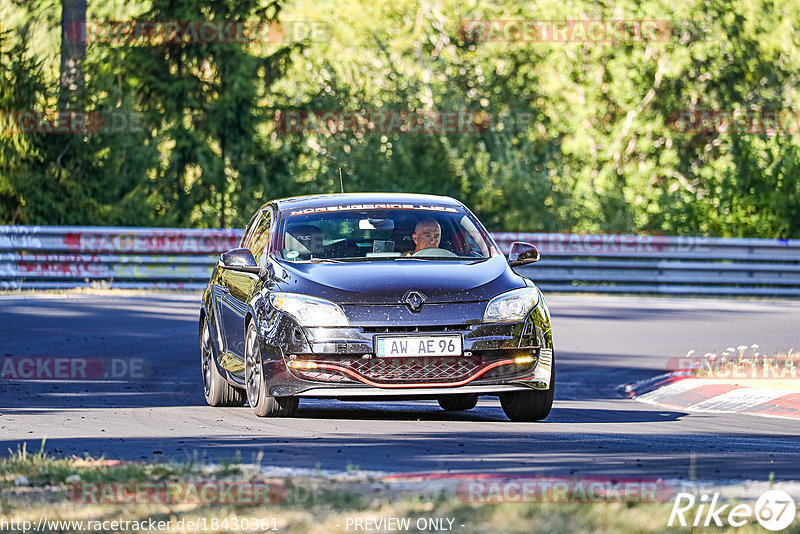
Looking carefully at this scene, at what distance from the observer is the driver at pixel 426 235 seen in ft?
35.1

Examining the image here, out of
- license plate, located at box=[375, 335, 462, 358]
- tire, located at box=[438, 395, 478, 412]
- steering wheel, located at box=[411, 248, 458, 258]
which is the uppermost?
steering wheel, located at box=[411, 248, 458, 258]

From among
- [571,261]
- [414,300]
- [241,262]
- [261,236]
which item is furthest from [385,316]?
[571,261]

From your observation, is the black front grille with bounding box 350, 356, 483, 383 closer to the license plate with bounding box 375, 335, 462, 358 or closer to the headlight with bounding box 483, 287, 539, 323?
the license plate with bounding box 375, 335, 462, 358

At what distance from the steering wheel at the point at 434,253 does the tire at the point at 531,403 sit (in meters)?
1.10

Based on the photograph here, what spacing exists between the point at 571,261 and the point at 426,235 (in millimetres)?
16411

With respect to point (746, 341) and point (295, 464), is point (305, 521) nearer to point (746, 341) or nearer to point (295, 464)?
point (295, 464)

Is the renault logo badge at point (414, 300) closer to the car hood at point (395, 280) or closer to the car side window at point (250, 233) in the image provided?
the car hood at point (395, 280)

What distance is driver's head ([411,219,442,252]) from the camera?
1073 centimetres

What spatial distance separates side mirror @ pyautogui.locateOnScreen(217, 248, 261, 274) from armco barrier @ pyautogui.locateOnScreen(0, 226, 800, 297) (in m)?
14.2

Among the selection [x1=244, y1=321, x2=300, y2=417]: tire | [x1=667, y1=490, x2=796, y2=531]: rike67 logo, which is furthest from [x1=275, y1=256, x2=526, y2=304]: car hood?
[x1=667, y1=490, x2=796, y2=531]: rike67 logo

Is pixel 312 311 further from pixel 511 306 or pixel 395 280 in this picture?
pixel 511 306

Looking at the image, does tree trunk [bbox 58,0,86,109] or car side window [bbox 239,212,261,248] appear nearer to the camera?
car side window [bbox 239,212,261,248]

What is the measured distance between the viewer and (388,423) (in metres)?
9.95

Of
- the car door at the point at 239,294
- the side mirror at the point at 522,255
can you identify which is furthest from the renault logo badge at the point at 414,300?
the car door at the point at 239,294
